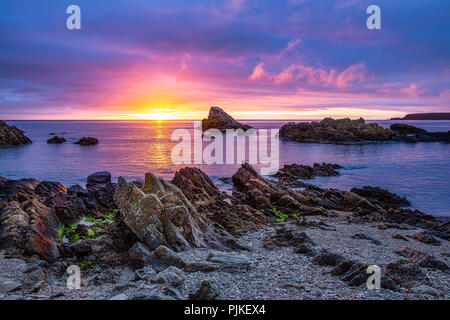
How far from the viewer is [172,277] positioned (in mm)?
9492

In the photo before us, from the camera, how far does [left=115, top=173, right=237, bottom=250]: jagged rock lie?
12883 mm

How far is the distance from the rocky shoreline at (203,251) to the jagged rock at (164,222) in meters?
0.05

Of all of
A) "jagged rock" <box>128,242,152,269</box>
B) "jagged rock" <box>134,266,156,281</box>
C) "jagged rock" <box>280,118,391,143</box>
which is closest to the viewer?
"jagged rock" <box>134,266,156,281</box>

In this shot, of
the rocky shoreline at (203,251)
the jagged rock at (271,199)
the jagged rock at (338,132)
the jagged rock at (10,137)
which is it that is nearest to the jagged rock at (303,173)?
the jagged rock at (271,199)

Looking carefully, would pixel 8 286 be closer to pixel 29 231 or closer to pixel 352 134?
pixel 29 231

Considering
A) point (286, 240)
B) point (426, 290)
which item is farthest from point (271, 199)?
point (426, 290)

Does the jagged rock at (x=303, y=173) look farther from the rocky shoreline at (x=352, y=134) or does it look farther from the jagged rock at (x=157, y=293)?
the rocky shoreline at (x=352, y=134)

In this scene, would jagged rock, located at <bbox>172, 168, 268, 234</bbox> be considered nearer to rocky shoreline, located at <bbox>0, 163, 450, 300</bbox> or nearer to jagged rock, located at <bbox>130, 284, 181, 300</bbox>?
rocky shoreline, located at <bbox>0, 163, 450, 300</bbox>

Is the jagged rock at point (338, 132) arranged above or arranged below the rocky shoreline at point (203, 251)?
above

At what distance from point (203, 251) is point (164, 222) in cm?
234

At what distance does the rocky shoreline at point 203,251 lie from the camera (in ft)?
30.5

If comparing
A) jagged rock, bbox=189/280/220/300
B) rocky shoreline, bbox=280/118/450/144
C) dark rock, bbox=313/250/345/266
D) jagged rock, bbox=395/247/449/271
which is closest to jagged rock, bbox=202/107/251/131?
rocky shoreline, bbox=280/118/450/144

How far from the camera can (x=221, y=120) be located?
574ft

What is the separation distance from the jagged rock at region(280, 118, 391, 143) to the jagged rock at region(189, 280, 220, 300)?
103692 mm
